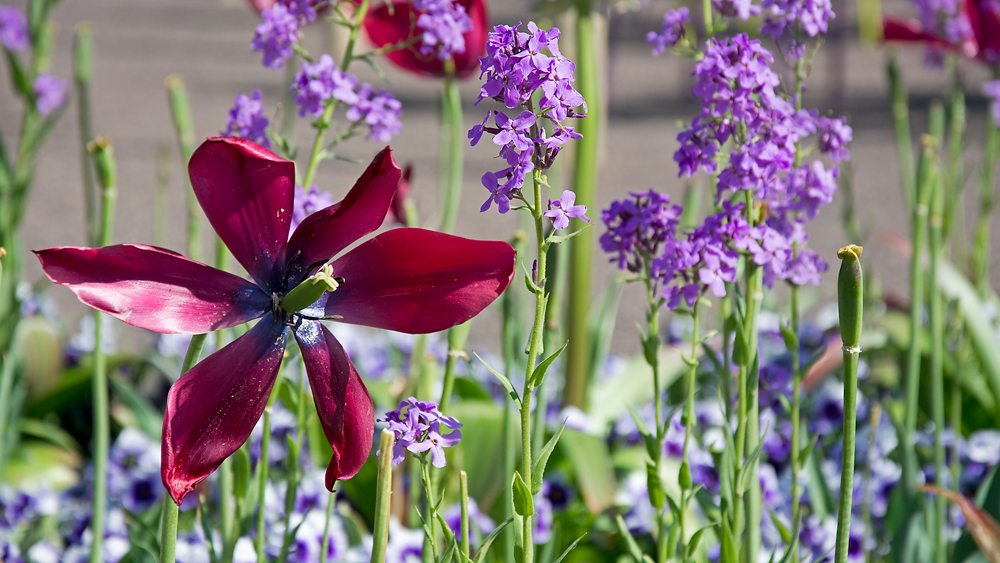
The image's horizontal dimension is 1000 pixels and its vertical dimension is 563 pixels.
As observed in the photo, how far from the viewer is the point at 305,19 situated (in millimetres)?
746

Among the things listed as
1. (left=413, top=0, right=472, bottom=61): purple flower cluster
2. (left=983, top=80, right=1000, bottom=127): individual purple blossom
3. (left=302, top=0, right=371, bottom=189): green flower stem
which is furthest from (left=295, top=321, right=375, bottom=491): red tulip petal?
(left=983, top=80, right=1000, bottom=127): individual purple blossom

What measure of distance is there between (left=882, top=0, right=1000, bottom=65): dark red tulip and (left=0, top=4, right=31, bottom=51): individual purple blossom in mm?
1410

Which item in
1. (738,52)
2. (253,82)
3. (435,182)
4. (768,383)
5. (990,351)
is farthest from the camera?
(253,82)

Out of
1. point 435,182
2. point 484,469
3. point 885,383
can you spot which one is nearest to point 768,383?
point 484,469

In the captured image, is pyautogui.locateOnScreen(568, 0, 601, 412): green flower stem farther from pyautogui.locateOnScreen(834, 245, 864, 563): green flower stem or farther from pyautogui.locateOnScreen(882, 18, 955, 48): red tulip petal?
pyautogui.locateOnScreen(834, 245, 864, 563): green flower stem

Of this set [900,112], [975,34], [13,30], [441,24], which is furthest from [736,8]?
[13,30]

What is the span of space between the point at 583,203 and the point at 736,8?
0.58 meters

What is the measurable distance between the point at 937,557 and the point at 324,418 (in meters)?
0.77

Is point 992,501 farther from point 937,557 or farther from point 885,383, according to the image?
point 885,383

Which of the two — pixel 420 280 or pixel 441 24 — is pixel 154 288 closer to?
pixel 420 280

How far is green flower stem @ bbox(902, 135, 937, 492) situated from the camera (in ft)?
2.94

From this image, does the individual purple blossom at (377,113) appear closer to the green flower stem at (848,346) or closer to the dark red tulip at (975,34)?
the green flower stem at (848,346)

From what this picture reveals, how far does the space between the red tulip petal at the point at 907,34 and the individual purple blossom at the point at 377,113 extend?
100cm

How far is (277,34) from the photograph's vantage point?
729 millimetres
